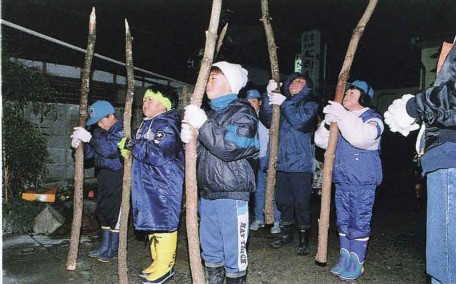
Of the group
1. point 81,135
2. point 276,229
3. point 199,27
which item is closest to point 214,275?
point 81,135

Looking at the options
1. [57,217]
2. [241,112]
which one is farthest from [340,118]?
[57,217]

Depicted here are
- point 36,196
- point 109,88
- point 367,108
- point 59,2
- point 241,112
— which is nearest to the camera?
point 241,112

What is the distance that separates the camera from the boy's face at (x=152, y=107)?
4.18 m

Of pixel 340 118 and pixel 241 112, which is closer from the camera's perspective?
pixel 241 112

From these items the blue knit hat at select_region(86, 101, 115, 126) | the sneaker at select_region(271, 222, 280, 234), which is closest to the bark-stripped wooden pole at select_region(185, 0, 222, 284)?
the blue knit hat at select_region(86, 101, 115, 126)

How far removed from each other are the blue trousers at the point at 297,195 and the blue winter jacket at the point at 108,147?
90.8 inches

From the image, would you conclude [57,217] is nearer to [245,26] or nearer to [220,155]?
[220,155]

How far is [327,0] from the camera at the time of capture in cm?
916

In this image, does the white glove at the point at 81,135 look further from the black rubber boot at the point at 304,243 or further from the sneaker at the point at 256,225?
the sneaker at the point at 256,225

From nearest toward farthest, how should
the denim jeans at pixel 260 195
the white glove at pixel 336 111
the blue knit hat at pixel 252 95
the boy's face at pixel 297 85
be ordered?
1. the white glove at pixel 336 111
2. the boy's face at pixel 297 85
3. the blue knit hat at pixel 252 95
4. the denim jeans at pixel 260 195

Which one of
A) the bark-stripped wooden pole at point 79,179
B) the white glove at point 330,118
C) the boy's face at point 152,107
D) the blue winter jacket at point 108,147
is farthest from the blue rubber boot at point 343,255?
the bark-stripped wooden pole at point 79,179

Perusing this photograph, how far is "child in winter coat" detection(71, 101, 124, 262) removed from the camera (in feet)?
15.3

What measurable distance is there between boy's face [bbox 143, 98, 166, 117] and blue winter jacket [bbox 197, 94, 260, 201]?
3.32 ft

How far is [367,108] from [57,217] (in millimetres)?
5075
